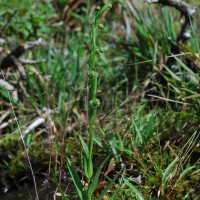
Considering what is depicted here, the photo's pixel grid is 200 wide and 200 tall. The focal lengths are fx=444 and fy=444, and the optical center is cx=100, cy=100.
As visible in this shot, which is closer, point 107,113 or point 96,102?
point 96,102

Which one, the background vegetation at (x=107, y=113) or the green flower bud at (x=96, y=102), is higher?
the green flower bud at (x=96, y=102)

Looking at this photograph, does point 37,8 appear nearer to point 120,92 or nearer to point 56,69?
point 56,69

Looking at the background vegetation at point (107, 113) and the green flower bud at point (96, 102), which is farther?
the background vegetation at point (107, 113)

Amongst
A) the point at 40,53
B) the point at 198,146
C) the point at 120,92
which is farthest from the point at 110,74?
the point at 198,146

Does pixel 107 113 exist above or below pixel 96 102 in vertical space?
below

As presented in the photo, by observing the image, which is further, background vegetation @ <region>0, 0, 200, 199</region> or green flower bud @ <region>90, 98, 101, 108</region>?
background vegetation @ <region>0, 0, 200, 199</region>

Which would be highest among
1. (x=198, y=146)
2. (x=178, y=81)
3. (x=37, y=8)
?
(x=37, y=8)

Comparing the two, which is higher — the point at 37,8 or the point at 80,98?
the point at 37,8

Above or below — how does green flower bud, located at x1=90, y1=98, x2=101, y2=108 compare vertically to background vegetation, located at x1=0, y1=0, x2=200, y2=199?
above
